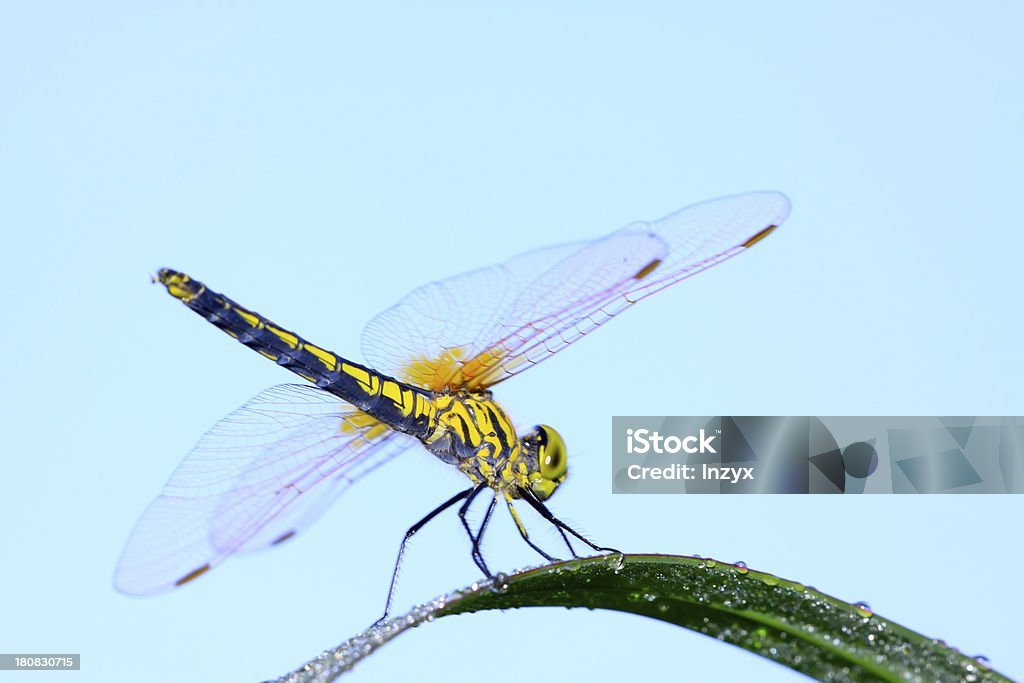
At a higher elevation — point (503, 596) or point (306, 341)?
point (306, 341)

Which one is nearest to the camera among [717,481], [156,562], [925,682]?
[925,682]

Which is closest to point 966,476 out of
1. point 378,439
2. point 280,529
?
point 378,439

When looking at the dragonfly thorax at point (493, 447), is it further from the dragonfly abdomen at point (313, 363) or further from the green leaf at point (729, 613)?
the green leaf at point (729, 613)

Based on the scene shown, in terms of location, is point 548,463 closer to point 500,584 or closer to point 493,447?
point 493,447

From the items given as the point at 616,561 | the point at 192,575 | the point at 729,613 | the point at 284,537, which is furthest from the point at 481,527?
the point at 729,613

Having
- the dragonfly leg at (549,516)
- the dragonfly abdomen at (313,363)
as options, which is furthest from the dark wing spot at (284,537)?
the dragonfly leg at (549,516)

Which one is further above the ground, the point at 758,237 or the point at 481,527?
the point at 758,237

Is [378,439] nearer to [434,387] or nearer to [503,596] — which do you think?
[434,387]
